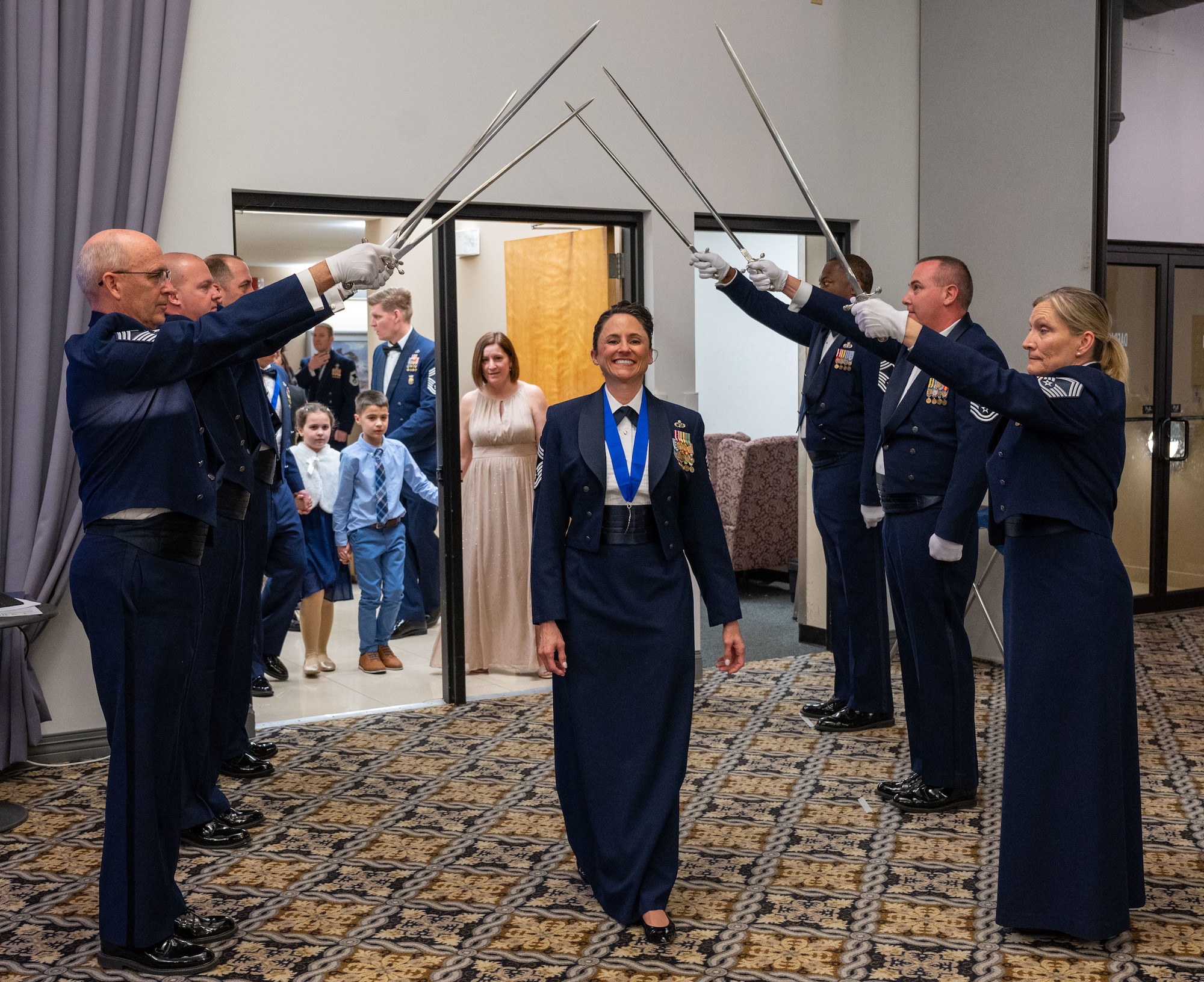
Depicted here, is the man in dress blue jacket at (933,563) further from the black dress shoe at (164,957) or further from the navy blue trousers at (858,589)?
the black dress shoe at (164,957)

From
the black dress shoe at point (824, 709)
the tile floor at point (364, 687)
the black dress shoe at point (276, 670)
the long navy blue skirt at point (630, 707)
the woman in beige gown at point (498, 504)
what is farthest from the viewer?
the black dress shoe at point (276, 670)

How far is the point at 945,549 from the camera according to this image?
3.71 meters

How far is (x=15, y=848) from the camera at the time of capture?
365 cm

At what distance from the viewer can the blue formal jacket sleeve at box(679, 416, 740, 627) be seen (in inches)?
124

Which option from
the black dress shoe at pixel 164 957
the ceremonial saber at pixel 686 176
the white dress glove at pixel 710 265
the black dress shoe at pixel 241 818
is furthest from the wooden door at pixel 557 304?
the black dress shoe at pixel 164 957

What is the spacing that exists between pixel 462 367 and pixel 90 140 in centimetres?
172

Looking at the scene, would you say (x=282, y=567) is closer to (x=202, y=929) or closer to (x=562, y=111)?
(x=562, y=111)

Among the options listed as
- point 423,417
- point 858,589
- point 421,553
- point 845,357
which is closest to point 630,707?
point 858,589

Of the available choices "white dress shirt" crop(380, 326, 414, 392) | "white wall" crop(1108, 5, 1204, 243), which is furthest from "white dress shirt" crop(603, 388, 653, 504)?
"white wall" crop(1108, 5, 1204, 243)

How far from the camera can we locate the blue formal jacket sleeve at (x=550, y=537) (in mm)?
3092

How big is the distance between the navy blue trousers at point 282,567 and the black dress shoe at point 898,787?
101 inches

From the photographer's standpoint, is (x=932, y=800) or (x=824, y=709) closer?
(x=932, y=800)

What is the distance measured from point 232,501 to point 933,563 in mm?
2191

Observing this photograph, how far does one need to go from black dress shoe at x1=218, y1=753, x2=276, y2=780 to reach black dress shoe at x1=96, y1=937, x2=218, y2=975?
1.44m
